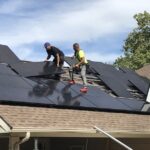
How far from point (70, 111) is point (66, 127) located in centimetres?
134

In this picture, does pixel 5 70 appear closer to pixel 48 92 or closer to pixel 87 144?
pixel 48 92

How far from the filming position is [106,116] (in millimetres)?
13328

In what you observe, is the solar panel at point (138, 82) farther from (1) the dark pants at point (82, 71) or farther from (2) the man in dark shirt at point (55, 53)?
(2) the man in dark shirt at point (55, 53)

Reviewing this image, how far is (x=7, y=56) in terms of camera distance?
16047 millimetres

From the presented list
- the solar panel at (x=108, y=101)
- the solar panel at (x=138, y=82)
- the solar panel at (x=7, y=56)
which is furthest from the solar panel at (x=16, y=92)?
the solar panel at (x=138, y=82)

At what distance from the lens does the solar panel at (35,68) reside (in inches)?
586

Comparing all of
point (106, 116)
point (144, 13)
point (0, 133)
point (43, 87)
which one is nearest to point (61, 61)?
point (43, 87)

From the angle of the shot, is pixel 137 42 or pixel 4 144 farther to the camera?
pixel 137 42

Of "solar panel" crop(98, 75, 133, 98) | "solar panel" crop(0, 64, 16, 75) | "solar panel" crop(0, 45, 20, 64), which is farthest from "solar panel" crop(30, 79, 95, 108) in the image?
"solar panel" crop(98, 75, 133, 98)

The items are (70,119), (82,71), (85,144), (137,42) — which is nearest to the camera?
(70,119)

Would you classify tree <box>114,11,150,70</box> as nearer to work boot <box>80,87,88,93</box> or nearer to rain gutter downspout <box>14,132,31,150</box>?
work boot <box>80,87,88,93</box>

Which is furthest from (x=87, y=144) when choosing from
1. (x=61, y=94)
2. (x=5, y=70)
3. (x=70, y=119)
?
(x=5, y=70)

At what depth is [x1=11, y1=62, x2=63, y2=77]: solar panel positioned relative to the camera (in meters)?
14.9

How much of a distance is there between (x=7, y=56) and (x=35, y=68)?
3.85ft
